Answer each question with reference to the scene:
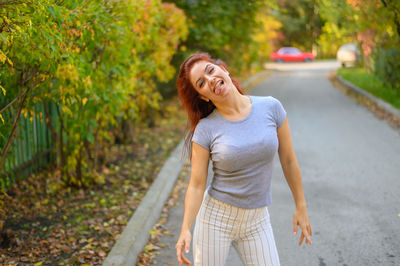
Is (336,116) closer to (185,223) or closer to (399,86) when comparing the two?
(399,86)

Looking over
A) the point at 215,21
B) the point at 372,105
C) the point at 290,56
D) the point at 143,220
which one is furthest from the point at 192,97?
the point at 290,56

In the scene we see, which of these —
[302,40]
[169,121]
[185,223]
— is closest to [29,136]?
[185,223]

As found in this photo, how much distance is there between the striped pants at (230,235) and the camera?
266 centimetres

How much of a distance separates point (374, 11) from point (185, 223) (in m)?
11.2

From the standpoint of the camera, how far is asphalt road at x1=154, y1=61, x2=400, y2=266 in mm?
4484

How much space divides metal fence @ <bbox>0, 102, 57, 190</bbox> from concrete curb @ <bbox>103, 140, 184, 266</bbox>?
176 cm

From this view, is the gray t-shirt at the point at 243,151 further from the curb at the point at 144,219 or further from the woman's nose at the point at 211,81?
the curb at the point at 144,219

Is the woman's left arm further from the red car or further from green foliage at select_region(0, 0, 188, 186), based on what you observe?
the red car

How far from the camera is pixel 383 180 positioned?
663 centimetres

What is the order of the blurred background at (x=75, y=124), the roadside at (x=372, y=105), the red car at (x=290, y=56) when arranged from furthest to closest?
the red car at (x=290, y=56) < the roadside at (x=372, y=105) < the blurred background at (x=75, y=124)

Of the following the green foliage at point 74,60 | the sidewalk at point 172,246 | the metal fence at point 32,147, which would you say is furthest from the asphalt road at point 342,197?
the metal fence at point 32,147

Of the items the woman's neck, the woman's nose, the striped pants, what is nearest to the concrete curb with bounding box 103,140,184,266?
the striped pants

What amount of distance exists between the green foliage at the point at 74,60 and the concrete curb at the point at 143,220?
3.31 feet

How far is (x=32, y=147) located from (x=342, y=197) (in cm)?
428
